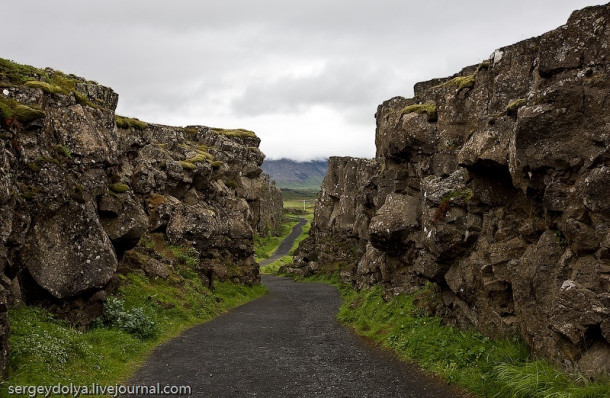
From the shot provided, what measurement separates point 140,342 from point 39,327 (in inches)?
216

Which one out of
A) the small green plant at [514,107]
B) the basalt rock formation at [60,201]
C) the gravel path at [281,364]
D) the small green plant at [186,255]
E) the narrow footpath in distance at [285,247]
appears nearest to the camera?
the gravel path at [281,364]

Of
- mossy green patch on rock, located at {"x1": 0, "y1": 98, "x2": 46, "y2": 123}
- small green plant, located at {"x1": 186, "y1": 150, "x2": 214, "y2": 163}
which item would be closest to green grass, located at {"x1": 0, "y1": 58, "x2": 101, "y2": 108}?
mossy green patch on rock, located at {"x1": 0, "y1": 98, "x2": 46, "y2": 123}

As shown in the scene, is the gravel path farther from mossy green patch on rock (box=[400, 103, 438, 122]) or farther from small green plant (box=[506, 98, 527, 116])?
mossy green patch on rock (box=[400, 103, 438, 122])

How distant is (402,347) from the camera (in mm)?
20953

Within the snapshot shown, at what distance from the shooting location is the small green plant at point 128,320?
73.5 ft

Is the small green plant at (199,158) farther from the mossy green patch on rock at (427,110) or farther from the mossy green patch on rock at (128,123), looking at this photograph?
the mossy green patch on rock at (427,110)

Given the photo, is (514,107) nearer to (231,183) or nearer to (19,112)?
(19,112)

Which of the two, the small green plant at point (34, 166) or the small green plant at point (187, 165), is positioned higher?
the small green plant at point (187, 165)

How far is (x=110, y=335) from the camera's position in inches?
809

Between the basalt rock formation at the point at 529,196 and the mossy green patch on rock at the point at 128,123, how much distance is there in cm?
2587

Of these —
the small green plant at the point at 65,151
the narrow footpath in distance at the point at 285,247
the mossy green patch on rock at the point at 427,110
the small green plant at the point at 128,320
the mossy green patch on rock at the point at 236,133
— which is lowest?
the narrow footpath in distance at the point at 285,247

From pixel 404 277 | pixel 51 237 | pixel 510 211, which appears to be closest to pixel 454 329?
pixel 510 211

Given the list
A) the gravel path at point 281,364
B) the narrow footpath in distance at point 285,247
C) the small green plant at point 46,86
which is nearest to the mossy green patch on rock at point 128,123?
the small green plant at point 46,86

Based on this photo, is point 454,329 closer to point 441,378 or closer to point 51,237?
point 441,378
